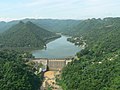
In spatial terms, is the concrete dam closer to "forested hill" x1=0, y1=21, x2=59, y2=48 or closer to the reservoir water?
the reservoir water

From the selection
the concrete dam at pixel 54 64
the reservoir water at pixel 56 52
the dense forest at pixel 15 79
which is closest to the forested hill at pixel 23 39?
the reservoir water at pixel 56 52

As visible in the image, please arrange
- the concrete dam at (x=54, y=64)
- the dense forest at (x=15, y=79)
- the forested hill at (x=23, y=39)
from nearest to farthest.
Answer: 1. the dense forest at (x=15, y=79)
2. the concrete dam at (x=54, y=64)
3. the forested hill at (x=23, y=39)

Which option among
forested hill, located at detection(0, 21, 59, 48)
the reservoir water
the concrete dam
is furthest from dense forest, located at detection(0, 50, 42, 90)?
forested hill, located at detection(0, 21, 59, 48)

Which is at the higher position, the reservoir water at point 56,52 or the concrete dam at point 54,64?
the concrete dam at point 54,64

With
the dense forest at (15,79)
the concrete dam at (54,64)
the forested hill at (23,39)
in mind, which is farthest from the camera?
the forested hill at (23,39)

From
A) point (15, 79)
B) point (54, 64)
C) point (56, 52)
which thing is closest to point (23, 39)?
point (56, 52)

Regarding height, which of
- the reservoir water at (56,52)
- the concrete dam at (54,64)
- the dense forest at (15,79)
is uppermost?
the dense forest at (15,79)

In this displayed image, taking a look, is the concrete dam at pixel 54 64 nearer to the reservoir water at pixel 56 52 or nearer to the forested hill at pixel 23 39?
the reservoir water at pixel 56 52

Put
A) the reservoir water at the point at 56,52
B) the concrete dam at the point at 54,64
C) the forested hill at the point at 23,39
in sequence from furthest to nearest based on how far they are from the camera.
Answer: the forested hill at the point at 23,39 < the reservoir water at the point at 56,52 < the concrete dam at the point at 54,64

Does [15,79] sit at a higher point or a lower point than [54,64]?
higher

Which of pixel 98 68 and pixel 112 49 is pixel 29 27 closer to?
pixel 112 49

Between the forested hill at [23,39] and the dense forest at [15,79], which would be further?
the forested hill at [23,39]

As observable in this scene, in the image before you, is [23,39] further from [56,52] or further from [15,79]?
[15,79]
